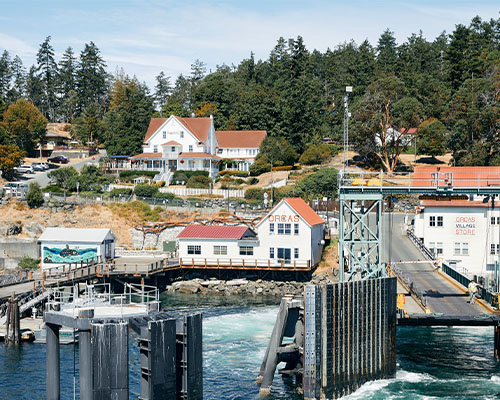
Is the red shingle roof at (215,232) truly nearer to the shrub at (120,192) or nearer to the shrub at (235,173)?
the shrub at (120,192)

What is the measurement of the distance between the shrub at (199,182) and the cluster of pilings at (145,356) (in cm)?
7351

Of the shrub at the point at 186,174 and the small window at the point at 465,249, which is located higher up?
the shrub at the point at 186,174

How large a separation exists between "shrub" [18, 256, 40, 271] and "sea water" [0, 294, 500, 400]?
85.1 feet

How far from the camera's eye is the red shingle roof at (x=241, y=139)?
367 feet

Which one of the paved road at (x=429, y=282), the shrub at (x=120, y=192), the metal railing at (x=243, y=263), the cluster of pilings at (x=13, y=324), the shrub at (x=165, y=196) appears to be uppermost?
the shrub at (x=120, y=192)

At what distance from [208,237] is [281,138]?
148 ft

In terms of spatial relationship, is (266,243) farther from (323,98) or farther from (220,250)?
(323,98)

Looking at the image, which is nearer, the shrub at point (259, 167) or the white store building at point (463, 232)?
the white store building at point (463, 232)

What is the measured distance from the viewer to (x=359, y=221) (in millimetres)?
41375

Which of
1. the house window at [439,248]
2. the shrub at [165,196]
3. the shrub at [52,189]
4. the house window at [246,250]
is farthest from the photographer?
the shrub at [52,189]

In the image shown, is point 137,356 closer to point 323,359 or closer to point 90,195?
point 323,359

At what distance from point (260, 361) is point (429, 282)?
16363mm

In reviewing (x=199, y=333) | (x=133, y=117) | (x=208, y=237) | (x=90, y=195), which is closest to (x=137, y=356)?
(x=199, y=333)

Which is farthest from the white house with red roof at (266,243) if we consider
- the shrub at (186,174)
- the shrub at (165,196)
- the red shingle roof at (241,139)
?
the red shingle roof at (241,139)
